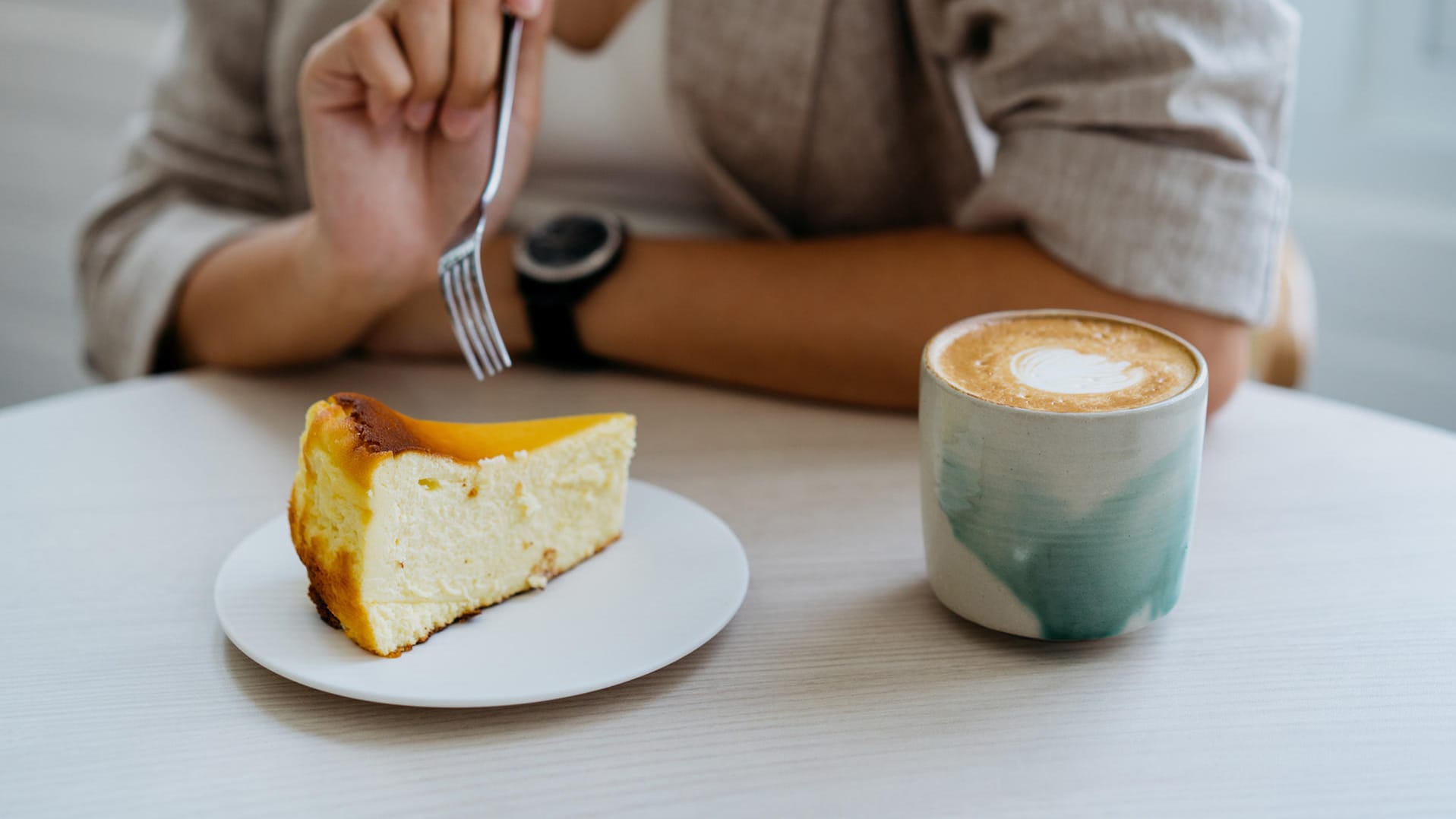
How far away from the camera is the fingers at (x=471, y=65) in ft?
2.58

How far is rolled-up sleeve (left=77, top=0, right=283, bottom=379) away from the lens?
3.50 ft

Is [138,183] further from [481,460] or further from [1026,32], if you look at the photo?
[1026,32]

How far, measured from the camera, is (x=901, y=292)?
90 cm

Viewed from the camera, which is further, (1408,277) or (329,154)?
(1408,277)

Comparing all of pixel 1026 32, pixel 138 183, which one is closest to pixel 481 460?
pixel 1026 32

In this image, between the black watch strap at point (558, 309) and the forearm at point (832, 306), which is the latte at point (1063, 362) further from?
the black watch strap at point (558, 309)

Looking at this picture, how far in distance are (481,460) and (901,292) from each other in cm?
41

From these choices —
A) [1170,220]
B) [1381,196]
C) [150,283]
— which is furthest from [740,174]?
[1381,196]

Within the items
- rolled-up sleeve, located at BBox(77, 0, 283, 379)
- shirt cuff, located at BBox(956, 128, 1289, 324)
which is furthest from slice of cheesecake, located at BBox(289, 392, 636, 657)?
rolled-up sleeve, located at BBox(77, 0, 283, 379)

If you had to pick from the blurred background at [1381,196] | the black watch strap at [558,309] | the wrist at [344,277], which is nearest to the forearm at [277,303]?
the wrist at [344,277]

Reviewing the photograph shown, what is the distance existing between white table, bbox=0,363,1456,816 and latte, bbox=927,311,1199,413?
130mm

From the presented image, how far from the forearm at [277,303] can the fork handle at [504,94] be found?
0.58 feet

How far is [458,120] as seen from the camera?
86 centimetres

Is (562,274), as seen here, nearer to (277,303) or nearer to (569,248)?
(569,248)
